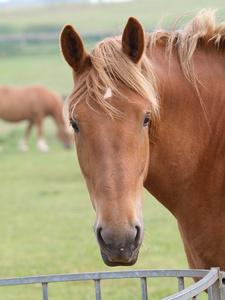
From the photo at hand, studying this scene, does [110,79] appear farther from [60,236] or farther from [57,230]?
[57,230]

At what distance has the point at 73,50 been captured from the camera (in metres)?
2.52

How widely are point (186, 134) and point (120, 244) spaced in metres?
0.82

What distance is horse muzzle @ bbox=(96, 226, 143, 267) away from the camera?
2033 millimetres

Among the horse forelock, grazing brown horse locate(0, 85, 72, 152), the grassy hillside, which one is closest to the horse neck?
the horse forelock

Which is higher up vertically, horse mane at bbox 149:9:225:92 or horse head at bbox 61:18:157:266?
horse mane at bbox 149:9:225:92

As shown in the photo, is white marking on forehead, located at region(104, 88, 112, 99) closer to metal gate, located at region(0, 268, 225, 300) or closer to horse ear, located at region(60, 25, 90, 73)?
horse ear, located at region(60, 25, 90, 73)

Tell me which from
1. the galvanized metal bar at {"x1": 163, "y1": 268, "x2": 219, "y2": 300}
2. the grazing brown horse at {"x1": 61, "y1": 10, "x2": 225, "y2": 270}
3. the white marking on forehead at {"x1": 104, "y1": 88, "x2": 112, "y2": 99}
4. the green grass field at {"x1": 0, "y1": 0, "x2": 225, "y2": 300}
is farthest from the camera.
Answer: the green grass field at {"x1": 0, "y1": 0, "x2": 225, "y2": 300}

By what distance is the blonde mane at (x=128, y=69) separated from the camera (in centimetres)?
233

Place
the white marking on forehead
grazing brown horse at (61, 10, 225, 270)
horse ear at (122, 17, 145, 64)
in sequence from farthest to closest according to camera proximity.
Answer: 1. horse ear at (122, 17, 145, 64)
2. the white marking on forehead
3. grazing brown horse at (61, 10, 225, 270)

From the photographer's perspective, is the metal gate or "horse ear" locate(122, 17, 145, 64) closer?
the metal gate

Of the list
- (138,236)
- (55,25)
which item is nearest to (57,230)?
(138,236)

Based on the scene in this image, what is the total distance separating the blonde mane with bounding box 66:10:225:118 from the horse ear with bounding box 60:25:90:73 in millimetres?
48

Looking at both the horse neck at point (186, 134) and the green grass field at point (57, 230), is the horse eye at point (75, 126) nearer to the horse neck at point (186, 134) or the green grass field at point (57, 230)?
the horse neck at point (186, 134)

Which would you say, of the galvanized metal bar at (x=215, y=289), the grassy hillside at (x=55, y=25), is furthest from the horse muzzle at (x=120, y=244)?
the grassy hillside at (x=55, y=25)
